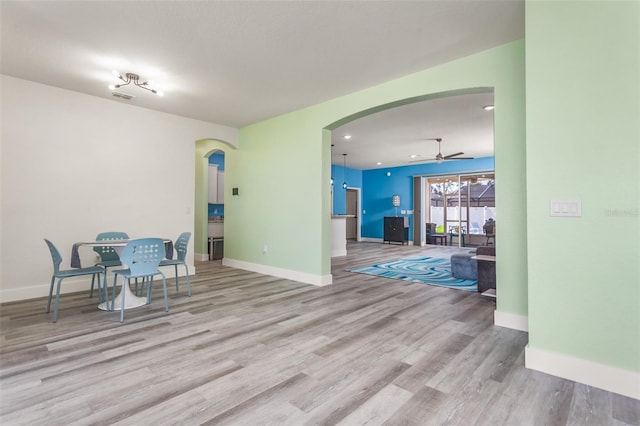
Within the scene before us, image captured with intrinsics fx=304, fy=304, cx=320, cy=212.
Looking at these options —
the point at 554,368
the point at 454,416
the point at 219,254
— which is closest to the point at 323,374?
the point at 454,416

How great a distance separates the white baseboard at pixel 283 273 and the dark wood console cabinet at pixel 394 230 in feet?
20.5

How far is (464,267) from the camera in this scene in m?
5.27

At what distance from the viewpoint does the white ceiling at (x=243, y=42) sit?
250cm

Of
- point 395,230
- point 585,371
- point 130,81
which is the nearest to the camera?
point 585,371

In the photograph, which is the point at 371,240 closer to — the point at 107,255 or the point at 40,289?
the point at 107,255

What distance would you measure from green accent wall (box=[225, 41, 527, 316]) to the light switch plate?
821mm

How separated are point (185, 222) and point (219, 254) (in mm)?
2113

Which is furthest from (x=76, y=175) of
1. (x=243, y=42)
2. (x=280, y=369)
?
(x=280, y=369)

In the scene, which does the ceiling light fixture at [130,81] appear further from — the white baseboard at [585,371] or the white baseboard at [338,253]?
the white baseboard at [338,253]

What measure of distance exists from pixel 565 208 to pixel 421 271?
13.3ft

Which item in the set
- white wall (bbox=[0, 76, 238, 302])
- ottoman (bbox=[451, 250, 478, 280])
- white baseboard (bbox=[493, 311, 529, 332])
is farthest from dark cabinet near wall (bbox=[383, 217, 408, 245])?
white baseboard (bbox=[493, 311, 529, 332])

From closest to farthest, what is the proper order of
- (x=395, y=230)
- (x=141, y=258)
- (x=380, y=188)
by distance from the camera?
(x=141, y=258) → (x=395, y=230) → (x=380, y=188)

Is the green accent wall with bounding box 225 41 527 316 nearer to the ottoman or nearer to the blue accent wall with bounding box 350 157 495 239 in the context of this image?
the ottoman

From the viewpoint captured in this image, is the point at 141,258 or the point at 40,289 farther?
the point at 40,289
